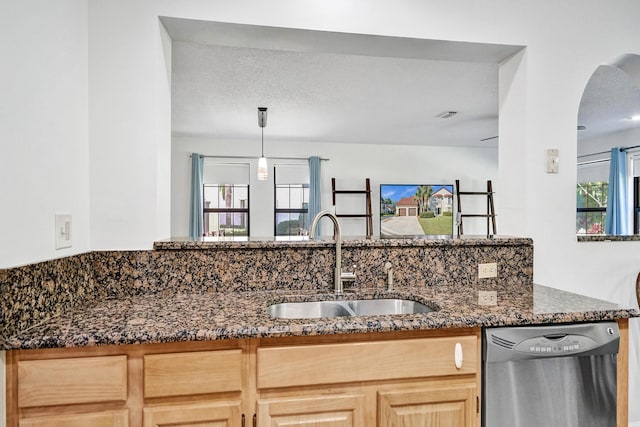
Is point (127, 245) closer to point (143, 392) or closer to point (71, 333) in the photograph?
point (71, 333)

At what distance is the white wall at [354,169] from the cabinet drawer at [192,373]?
4.96 meters

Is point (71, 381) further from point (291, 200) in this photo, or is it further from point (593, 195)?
point (593, 195)

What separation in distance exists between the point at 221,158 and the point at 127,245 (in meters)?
4.51

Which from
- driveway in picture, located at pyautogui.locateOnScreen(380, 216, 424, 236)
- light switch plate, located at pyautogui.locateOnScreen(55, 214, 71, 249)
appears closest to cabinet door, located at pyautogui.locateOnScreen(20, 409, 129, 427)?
light switch plate, located at pyautogui.locateOnScreen(55, 214, 71, 249)

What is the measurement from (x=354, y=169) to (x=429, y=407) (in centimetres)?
521

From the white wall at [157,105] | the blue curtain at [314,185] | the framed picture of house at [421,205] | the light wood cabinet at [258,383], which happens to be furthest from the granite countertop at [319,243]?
the framed picture of house at [421,205]

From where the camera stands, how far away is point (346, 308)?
5.26 ft

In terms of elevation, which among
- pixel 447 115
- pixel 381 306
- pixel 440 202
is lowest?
pixel 381 306

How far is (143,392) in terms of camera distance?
3.57 ft

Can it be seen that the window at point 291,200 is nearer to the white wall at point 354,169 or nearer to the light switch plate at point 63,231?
the white wall at point 354,169

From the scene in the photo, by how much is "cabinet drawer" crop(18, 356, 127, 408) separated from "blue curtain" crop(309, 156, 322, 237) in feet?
16.3

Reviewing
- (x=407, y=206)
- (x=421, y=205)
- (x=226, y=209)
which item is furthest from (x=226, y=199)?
(x=421, y=205)

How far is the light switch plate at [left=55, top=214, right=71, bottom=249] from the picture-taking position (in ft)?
4.18

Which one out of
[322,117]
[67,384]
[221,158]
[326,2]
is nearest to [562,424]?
[67,384]
